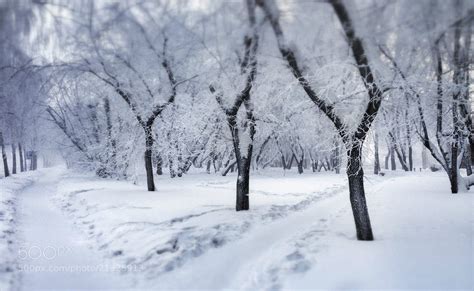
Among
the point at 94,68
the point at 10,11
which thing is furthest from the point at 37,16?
the point at 94,68

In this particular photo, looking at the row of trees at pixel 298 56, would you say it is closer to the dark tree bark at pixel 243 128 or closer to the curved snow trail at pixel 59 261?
the dark tree bark at pixel 243 128

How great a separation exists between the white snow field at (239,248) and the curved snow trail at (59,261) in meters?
0.02

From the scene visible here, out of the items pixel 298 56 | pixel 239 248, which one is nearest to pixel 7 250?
pixel 239 248

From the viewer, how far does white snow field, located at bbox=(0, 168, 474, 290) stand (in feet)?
17.5

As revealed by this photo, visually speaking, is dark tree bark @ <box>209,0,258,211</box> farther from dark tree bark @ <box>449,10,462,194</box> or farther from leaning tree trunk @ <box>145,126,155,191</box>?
leaning tree trunk @ <box>145,126,155,191</box>

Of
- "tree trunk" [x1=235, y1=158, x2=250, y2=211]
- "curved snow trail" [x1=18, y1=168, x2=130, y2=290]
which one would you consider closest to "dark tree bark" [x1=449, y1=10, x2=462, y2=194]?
"tree trunk" [x1=235, y1=158, x2=250, y2=211]

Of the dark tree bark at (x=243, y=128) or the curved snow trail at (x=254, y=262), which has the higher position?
the dark tree bark at (x=243, y=128)

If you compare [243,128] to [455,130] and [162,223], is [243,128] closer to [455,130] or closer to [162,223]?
[162,223]

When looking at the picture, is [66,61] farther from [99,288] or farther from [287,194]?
[287,194]

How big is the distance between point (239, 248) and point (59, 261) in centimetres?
368

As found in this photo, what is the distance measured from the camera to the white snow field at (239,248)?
5320mm

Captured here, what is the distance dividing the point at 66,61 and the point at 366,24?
936 cm

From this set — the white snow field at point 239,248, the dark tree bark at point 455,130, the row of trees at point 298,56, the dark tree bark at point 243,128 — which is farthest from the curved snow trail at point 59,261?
the dark tree bark at point 455,130

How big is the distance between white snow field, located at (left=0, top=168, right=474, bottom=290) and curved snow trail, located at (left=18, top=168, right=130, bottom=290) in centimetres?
2
